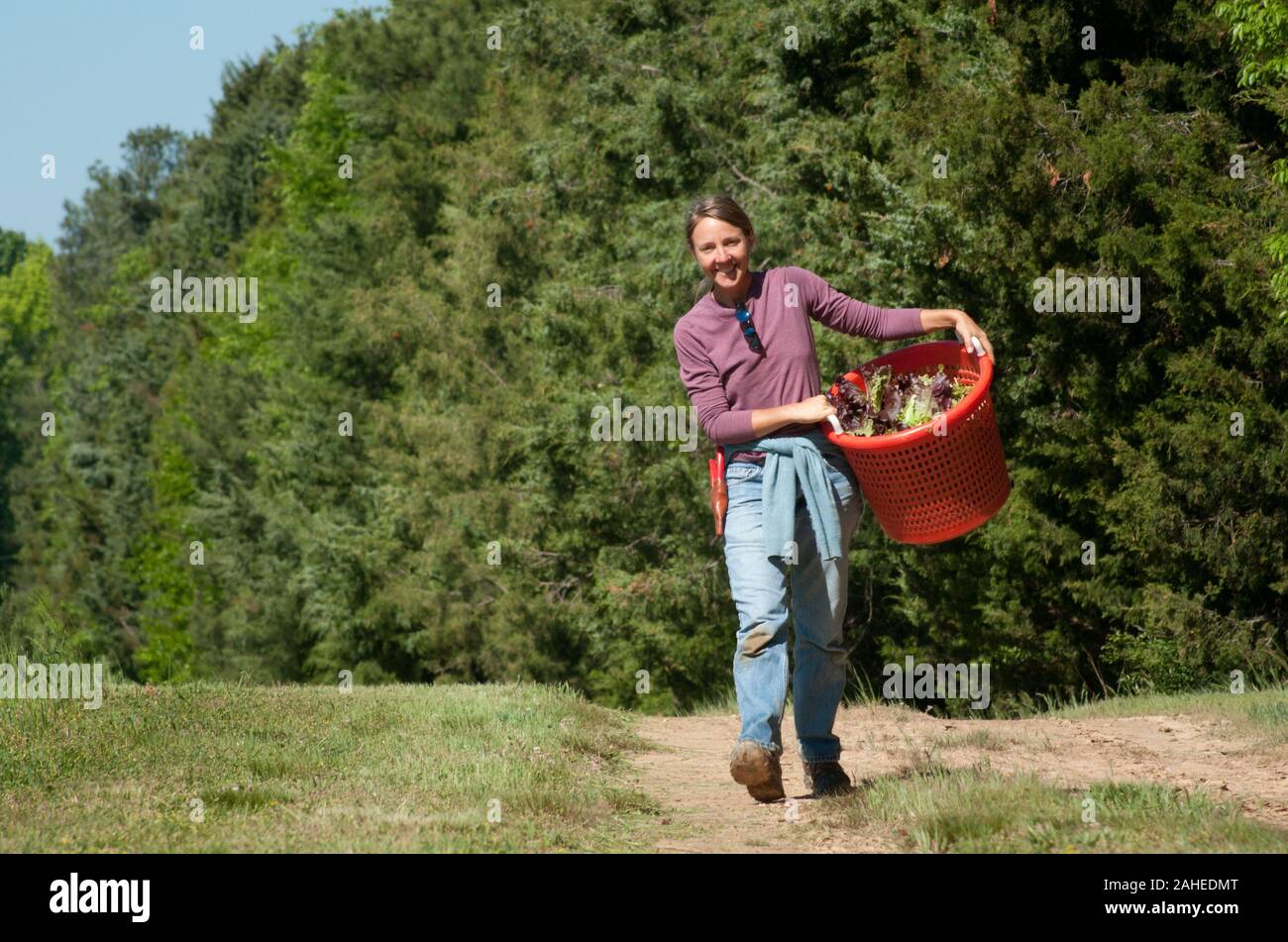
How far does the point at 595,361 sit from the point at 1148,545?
13.6 metres

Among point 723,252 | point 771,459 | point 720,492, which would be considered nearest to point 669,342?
point 720,492

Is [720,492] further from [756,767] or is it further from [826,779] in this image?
[826,779]

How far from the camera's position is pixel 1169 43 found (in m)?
20.2

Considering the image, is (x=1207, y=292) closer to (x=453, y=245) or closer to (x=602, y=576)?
(x=602, y=576)

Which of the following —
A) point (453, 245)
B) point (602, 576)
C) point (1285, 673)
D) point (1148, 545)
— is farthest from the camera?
point (453, 245)

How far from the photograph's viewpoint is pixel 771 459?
7035 millimetres

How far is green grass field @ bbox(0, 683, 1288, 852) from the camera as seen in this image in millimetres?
5820

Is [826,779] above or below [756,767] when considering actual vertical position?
below

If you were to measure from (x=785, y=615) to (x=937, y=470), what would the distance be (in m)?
0.90

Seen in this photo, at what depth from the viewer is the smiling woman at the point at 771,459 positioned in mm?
6953

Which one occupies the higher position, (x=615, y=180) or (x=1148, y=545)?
(x=615, y=180)

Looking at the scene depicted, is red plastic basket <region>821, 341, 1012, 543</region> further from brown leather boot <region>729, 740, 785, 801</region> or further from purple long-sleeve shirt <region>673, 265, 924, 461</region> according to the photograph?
brown leather boot <region>729, 740, 785, 801</region>
